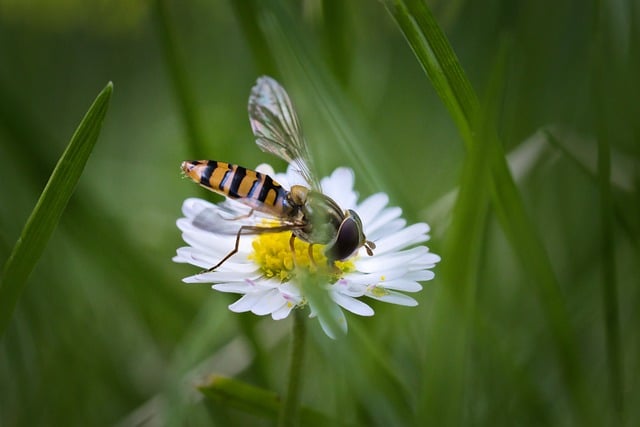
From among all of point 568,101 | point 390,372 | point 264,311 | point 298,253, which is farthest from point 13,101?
point 568,101

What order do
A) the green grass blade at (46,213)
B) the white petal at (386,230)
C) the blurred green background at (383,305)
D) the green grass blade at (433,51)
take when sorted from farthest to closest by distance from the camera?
the white petal at (386,230)
the blurred green background at (383,305)
the green grass blade at (433,51)
the green grass blade at (46,213)

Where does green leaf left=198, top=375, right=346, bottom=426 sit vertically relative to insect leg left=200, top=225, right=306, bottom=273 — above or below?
below

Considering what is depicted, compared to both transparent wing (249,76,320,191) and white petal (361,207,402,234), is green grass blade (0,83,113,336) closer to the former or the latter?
transparent wing (249,76,320,191)

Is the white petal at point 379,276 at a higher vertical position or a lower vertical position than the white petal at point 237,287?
lower

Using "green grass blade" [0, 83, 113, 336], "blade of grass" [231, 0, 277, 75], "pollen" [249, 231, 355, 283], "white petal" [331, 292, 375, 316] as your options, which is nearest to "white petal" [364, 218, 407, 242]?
"pollen" [249, 231, 355, 283]

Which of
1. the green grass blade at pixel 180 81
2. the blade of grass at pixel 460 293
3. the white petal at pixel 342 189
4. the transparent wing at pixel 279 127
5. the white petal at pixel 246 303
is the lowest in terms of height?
the blade of grass at pixel 460 293

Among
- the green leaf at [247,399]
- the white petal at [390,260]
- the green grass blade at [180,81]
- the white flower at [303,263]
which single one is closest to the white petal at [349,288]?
the white flower at [303,263]

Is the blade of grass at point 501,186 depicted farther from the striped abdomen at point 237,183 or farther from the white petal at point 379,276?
the striped abdomen at point 237,183

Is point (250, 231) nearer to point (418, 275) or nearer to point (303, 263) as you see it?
point (303, 263)

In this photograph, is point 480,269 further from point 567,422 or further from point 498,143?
point 567,422
